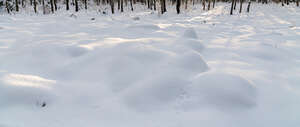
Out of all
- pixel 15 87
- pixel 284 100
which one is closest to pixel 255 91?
pixel 284 100

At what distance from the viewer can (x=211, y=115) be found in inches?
86.7

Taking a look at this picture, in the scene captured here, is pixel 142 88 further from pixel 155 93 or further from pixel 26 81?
pixel 26 81

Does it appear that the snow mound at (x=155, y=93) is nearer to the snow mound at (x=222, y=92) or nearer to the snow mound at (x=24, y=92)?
the snow mound at (x=222, y=92)

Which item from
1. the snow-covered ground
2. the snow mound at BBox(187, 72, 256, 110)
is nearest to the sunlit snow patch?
the snow-covered ground

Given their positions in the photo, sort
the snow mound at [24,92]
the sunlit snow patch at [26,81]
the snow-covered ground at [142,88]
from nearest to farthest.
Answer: the snow-covered ground at [142,88] → the snow mound at [24,92] → the sunlit snow patch at [26,81]

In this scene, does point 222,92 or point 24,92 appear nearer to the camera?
point 24,92

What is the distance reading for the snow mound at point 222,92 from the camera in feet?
7.71

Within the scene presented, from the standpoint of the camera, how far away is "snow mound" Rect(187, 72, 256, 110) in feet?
7.71

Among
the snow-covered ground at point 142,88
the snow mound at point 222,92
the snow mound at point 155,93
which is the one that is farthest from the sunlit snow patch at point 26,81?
the snow mound at point 222,92

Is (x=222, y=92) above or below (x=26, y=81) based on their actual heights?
below

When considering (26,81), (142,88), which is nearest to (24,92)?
(26,81)

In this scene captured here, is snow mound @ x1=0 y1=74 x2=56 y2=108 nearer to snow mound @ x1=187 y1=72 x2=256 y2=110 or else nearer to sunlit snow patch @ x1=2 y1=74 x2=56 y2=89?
sunlit snow patch @ x1=2 y1=74 x2=56 y2=89

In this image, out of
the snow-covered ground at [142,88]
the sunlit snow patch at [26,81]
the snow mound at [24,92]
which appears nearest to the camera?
the snow-covered ground at [142,88]

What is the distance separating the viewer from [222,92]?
2.45 metres
